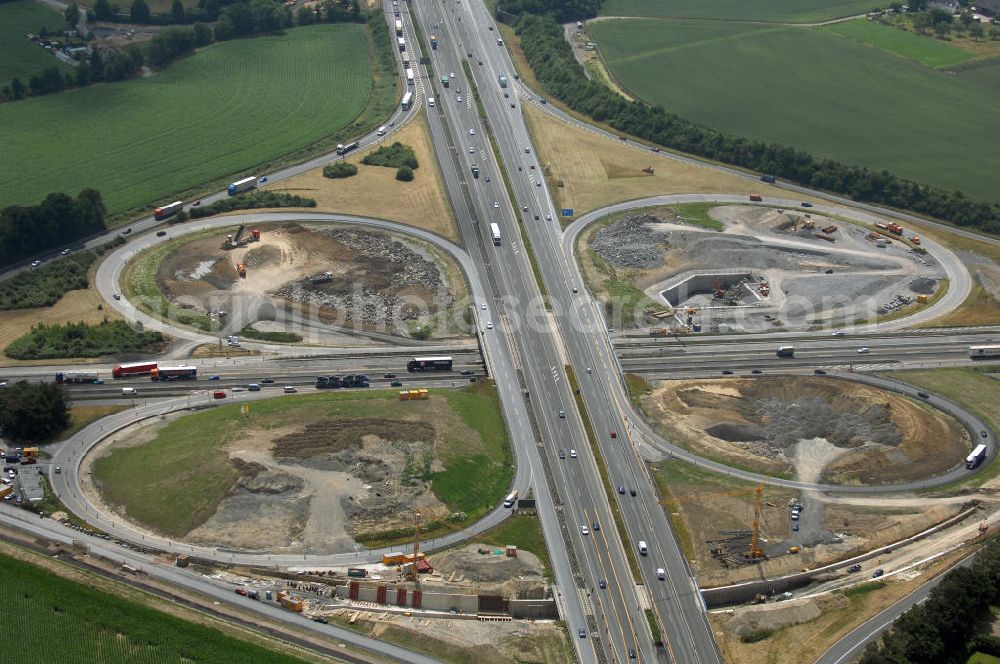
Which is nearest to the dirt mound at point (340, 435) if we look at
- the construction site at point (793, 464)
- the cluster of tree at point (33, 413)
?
the cluster of tree at point (33, 413)

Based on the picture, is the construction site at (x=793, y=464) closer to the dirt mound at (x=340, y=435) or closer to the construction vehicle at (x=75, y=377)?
the dirt mound at (x=340, y=435)

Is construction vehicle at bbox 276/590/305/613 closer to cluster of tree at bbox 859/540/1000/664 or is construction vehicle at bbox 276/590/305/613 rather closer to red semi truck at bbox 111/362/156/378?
red semi truck at bbox 111/362/156/378

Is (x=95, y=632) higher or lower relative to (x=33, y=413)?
lower

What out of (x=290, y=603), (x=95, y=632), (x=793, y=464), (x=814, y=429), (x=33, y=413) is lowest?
(x=793, y=464)

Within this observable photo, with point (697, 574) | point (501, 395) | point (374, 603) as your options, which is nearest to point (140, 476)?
point (374, 603)

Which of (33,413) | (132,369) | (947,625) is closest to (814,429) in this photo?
(947,625)

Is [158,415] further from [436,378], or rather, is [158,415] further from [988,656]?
[988,656]

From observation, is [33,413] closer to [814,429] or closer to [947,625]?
[814,429]
